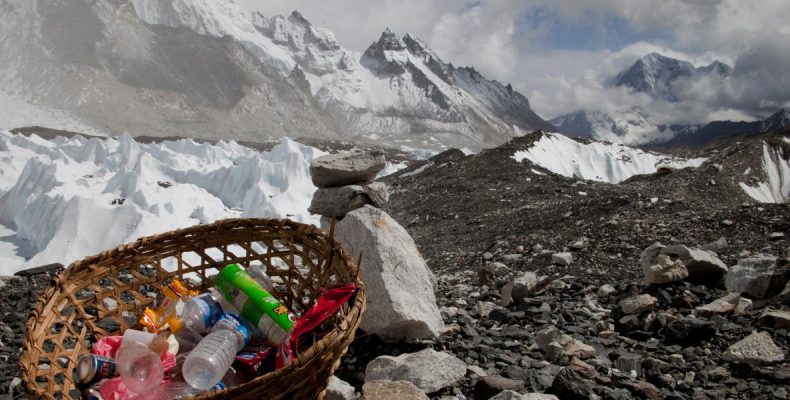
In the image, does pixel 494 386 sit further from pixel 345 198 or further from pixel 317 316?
pixel 345 198

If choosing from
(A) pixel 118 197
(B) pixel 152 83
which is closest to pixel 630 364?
(A) pixel 118 197

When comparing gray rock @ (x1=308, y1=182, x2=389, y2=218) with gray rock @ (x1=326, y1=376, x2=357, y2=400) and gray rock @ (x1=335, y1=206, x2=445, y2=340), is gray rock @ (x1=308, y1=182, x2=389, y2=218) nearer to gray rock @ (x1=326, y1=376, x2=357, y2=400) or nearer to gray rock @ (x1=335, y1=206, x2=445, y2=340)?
gray rock @ (x1=335, y1=206, x2=445, y2=340)

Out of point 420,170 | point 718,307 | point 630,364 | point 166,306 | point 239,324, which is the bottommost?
point 166,306

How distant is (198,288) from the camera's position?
3.45m

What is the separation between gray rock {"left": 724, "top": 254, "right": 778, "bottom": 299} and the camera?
13.9 ft

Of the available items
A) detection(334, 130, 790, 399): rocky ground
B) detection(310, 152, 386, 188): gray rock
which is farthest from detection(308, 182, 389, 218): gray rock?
detection(334, 130, 790, 399): rocky ground

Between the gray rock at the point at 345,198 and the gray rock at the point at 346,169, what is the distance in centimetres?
15

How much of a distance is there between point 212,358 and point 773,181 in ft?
78.4

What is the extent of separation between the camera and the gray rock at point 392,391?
2.83 metres

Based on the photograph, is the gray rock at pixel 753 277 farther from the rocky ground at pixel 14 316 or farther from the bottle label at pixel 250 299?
the rocky ground at pixel 14 316

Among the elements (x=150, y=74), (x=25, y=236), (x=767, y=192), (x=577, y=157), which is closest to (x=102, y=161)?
(x=25, y=236)

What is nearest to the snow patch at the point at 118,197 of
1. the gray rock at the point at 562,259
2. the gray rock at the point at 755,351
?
the gray rock at the point at 562,259

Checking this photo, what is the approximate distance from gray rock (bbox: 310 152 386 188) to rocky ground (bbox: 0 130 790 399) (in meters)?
2.11

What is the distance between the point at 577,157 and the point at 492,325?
2246 cm
